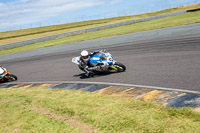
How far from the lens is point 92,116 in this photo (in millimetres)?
5766

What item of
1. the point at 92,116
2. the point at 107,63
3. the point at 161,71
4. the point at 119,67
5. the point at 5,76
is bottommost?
the point at 92,116

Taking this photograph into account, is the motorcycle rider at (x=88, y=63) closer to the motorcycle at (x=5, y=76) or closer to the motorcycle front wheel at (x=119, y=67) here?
the motorcycle front wheel at (x=119, y=67)

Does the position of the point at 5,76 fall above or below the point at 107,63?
below

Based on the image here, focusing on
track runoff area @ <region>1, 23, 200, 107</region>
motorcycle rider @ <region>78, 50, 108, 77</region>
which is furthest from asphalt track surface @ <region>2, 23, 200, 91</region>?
motorcycle rider @ <region>78, 50, 108, 77</region>

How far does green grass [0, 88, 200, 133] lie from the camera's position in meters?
4.88

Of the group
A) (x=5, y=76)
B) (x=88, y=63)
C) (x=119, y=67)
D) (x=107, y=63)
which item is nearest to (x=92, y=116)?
(x=107, y=63)

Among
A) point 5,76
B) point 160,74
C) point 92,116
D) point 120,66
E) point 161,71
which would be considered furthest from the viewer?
point 5,76

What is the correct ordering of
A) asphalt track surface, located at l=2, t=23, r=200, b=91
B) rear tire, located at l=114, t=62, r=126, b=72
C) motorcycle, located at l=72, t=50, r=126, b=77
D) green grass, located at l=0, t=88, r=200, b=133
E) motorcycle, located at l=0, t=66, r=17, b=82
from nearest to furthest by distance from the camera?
green grass, located at l=0, t=88, r=200, b=133, asphalt track surface, located at l=2, t=23, r=200, b=91, motorcycle, located at l=72, t=50, r=126, b=77, rear tire, located at l=114, t=62, r=126, b=72, motorcycle, located at l=0, t=66, r=17, b=82

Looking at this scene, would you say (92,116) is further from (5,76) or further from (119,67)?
(5,76)

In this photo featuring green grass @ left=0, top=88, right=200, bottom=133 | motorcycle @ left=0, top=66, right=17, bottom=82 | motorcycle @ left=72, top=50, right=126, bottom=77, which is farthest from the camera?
motorcycle @ left=0, top=66, right=17, bottom=82

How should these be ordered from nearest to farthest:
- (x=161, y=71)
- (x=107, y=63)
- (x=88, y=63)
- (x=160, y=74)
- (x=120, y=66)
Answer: (x=160, y=74) < (x=161, y=71) < (x=107, y=63) < (x=120, y=66) < (x=88, y=63)

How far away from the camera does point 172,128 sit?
181 inches

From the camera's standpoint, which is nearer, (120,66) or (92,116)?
(92,116)

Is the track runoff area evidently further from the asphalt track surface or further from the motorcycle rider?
the motorcycle rider
